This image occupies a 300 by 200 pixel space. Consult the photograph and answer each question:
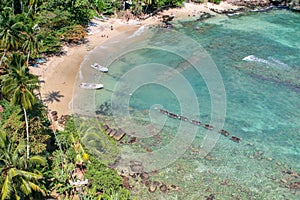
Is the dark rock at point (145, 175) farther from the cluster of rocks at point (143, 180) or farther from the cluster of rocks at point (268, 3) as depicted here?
the cluster of rocks at point (268, 3)

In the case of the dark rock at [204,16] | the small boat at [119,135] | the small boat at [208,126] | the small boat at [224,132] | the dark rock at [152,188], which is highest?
the dark rock at [204,16]

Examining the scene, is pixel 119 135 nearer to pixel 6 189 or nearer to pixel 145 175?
pixel 145 175

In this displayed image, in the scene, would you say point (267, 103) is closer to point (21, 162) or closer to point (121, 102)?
point (121, 102)

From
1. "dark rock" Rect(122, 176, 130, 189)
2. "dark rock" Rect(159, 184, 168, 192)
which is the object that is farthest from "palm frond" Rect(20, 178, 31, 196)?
"dark rock" Rect(159, 184, 168, 192)

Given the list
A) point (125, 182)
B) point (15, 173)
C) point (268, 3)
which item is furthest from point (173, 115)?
point (268, 3)

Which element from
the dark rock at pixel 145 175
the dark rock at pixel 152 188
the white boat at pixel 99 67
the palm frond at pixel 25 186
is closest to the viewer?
the palm frond at pixel 25 186

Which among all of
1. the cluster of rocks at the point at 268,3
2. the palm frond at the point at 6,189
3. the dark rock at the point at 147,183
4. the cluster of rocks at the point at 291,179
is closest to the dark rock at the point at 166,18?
the cluster of rocks at the point at 268,3
